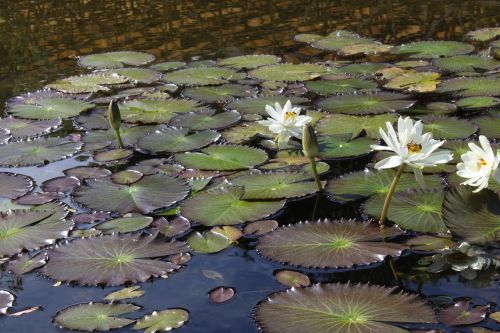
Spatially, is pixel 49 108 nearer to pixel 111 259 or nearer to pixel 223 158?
pixel 223 158

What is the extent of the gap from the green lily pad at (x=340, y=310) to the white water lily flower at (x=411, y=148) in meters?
0.42

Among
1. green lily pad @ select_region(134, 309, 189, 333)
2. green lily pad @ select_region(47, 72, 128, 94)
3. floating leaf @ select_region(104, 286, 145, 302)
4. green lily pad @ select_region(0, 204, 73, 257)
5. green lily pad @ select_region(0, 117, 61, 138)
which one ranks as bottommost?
green lily pad @ select_region(134, 309, 189, 333)

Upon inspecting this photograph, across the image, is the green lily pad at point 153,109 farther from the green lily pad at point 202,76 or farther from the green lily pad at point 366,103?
the green lily pad at point 366,103

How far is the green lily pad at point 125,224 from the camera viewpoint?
2645 mm

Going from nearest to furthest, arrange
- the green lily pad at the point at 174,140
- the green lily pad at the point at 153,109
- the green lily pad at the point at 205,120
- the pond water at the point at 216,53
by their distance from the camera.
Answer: the pond water at the point at 216,53, the green lily pad at the point at 174,140, the green lily pad at the point at 205,120, the green lily pad at the point at 153,109

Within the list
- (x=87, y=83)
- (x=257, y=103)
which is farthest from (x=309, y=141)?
(x=87, y=83)

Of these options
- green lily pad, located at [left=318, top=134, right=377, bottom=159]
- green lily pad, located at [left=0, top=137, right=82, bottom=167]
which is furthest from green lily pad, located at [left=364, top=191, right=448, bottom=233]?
green lily pad, located at [left=0, top=137, right=82, bottom=167]

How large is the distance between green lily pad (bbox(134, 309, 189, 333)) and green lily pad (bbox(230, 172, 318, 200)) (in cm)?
79

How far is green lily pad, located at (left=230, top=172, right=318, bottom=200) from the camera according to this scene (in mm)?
2830

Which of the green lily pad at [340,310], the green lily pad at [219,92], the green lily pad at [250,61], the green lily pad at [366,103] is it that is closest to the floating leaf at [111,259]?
the green lily pad at [340,310]

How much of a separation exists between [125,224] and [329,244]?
0.75 m

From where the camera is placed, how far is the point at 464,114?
12.4ft

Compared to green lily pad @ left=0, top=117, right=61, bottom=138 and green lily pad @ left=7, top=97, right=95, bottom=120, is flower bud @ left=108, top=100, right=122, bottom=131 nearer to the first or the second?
green lily pad @ left=0, top=117, right=61, bottom=138

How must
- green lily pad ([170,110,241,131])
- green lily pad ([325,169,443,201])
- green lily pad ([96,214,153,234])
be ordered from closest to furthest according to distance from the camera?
green lily pad ([96,214,153,234])
green lily pad ([325,169,443,201])
green lily pad ([170,110,241,131])
